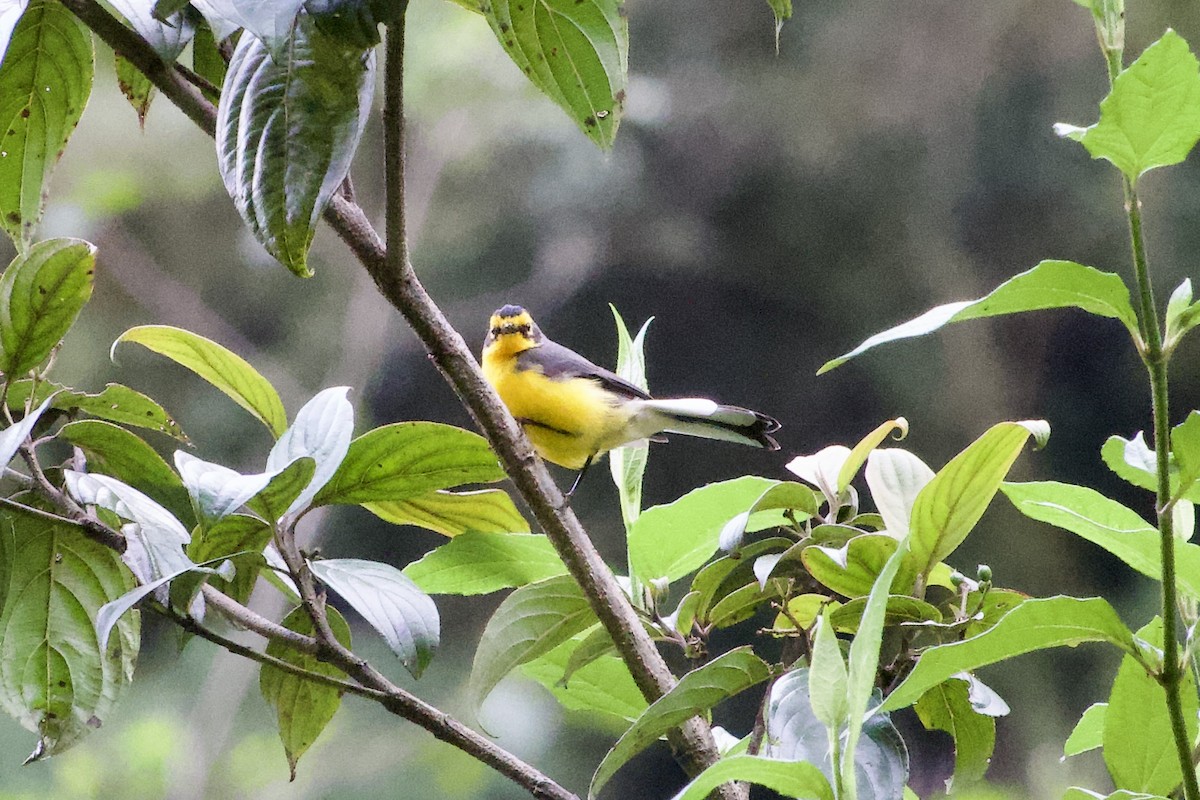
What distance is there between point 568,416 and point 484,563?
848 mm

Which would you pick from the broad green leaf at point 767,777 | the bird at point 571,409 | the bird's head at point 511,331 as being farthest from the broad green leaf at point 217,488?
the bird's head at point 511,331

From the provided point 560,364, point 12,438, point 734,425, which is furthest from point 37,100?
point 560,364

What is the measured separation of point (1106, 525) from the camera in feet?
1.73

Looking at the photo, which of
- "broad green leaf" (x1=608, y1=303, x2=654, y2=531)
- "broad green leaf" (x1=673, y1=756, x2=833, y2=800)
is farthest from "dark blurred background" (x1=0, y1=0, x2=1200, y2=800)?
"broad green leaf" (x1=673, y1=756, x2=833, y2=800)

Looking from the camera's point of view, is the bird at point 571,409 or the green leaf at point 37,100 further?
the bird at point 571,409

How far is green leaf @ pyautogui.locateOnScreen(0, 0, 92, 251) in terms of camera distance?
0.58m

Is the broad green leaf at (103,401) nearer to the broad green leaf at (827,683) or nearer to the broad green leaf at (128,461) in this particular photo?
the broad green leaf at (128,461)

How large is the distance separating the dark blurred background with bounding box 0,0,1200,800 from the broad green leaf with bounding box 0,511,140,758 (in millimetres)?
2726

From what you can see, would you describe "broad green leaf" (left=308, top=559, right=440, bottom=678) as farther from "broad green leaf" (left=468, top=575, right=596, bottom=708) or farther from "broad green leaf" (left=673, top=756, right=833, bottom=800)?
"broad green leaf" (left=673, top=756, right=833, bottom=800)

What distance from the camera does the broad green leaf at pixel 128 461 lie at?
63 cm

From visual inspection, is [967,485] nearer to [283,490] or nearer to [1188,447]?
[1188,447]

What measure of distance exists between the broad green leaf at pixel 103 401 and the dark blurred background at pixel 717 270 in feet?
8.85

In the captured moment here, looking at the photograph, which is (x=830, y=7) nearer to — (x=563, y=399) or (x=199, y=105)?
(x=563, y=399)

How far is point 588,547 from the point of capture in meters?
0.57
